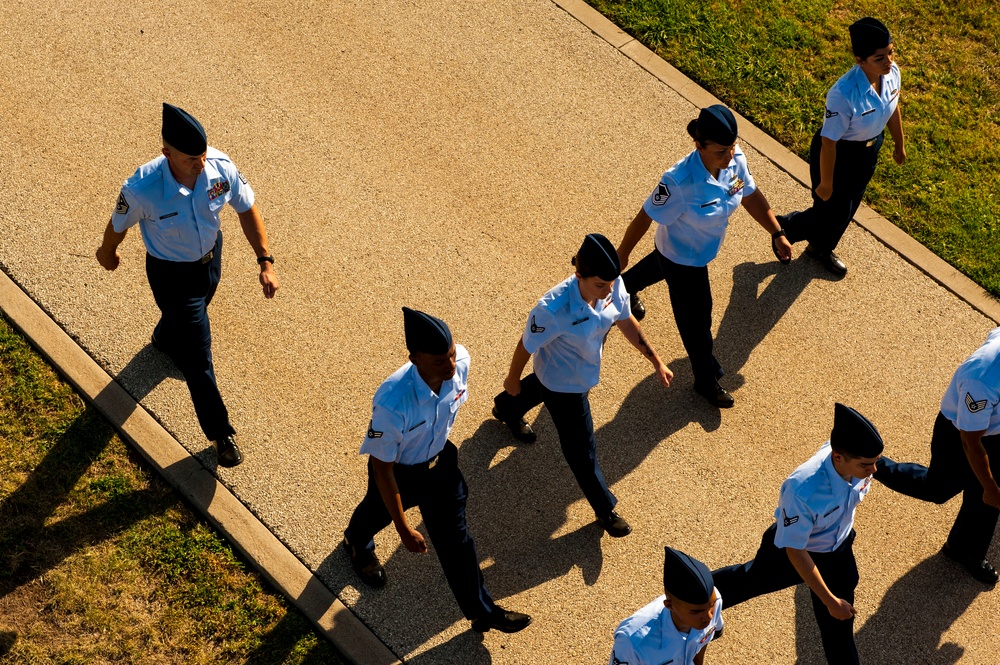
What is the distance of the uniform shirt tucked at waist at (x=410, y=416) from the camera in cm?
521

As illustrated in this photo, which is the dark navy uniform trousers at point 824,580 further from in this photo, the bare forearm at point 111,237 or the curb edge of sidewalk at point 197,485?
the bare forearm at point 111,237


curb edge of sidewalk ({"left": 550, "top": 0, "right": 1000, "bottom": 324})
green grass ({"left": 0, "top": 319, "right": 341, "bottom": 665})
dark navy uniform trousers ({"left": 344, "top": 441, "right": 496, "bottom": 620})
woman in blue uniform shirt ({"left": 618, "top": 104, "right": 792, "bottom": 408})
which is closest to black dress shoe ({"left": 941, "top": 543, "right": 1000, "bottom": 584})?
woman in blue uniform shirt ({"left": 618, "top": 104, "right": 792, "bottom": 408})

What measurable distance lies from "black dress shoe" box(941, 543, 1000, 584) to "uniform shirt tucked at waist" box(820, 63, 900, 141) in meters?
2.90

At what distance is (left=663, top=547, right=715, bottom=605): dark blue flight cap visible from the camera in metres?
4.60

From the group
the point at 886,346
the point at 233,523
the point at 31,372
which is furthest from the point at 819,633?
the point at 31,372

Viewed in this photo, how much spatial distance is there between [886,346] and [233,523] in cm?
484

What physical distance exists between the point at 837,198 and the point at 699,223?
1.71 m

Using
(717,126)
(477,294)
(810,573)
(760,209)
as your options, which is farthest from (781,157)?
(810,573)

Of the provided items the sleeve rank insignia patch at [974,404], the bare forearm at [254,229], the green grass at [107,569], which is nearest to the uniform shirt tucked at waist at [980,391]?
the sleeve rank insignia patch at [974,404]

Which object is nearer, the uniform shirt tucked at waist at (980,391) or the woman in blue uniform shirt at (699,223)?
the uniform shirt tucked at waist at (980,391)

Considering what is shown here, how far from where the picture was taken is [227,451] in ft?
21.5

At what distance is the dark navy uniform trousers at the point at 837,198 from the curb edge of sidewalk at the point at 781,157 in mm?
478

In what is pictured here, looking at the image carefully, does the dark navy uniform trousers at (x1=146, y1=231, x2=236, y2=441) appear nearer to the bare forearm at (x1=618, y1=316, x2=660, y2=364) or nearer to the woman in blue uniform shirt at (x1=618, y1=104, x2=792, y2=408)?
the bare forearm at (x1=618, y1=316, x2=660, y2=364)

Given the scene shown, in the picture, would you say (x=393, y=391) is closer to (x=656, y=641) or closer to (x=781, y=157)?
(x=656, y=641)
